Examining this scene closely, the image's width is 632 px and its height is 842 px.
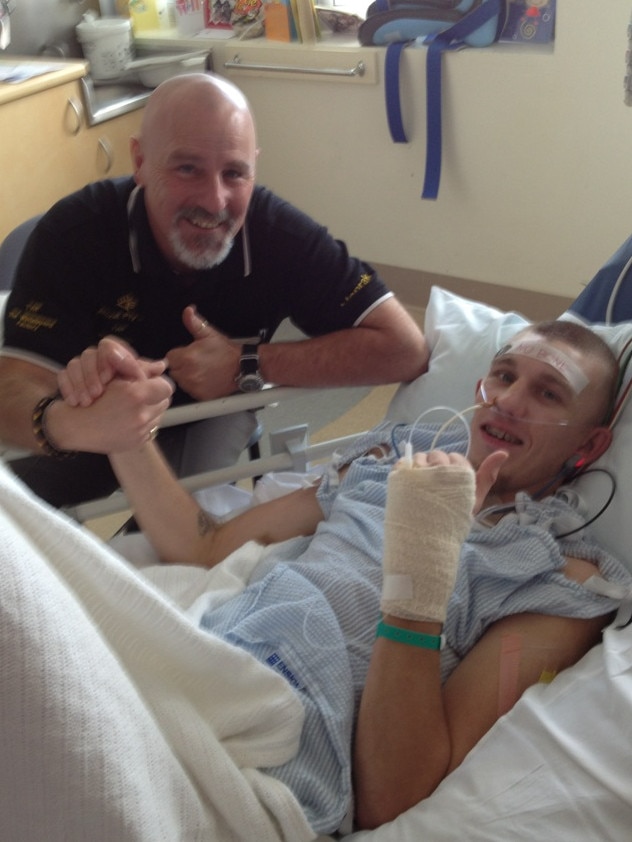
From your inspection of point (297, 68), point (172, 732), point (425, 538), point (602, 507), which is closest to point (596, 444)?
point (602, 507)

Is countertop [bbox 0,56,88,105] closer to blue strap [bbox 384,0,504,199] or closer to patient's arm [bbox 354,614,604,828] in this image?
blue strap [bbox 384,0,504,199]

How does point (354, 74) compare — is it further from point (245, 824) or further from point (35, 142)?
point (245, 824)

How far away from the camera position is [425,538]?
3.47 feet

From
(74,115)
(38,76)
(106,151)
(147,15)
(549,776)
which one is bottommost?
(549,776)

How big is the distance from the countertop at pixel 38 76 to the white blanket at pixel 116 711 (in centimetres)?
225

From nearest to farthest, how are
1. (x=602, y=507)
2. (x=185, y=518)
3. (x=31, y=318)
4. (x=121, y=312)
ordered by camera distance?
1. (x=602, y=507)
2. (x=185, y=518)
3. (x=31, y=318)
4. (x=121, y=312)

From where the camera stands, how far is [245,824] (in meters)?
0.95

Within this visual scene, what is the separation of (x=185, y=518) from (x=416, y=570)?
0.52 meters

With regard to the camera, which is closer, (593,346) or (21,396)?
(593,346)

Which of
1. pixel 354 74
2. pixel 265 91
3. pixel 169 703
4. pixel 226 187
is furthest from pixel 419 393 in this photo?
pixel 265 91

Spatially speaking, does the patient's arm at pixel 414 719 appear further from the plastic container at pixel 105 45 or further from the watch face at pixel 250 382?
the plastic container at pixel 105 45

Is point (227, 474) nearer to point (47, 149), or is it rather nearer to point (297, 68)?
point (47, 149)

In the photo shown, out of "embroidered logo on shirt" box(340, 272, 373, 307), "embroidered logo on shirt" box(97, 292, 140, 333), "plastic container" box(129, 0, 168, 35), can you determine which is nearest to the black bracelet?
"embroidered logo on shirt" box(97, 292, 140, 333)

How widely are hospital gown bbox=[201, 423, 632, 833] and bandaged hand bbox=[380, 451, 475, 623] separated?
138 millimetres
